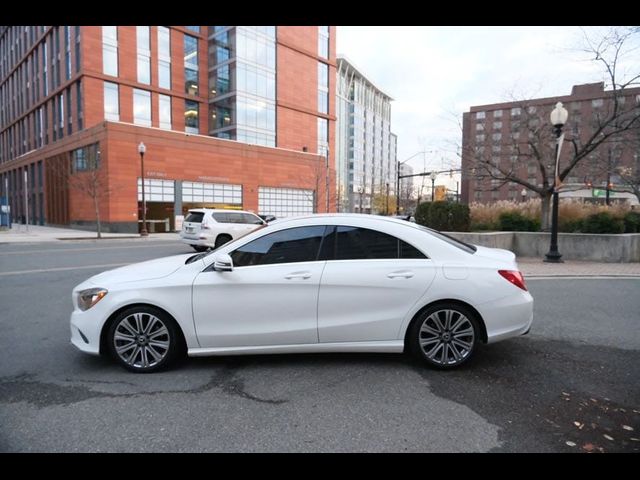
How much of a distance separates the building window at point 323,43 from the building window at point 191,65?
1636cm

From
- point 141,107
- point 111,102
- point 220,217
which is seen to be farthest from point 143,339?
point 141,107

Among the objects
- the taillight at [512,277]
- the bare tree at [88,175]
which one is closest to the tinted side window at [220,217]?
the taillight at [512,277]

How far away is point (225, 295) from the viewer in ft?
12.8

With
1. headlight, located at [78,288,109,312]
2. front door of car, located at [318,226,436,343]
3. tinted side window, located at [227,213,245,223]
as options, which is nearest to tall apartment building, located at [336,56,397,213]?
tinted side window, located at [227,213,245,223]

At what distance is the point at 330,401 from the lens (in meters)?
3.37

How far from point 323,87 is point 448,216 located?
42.9 meters

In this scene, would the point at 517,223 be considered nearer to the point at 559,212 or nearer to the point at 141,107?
the point at 559,212

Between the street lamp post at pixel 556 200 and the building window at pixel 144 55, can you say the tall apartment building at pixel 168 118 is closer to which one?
the building window at pixel 144 55

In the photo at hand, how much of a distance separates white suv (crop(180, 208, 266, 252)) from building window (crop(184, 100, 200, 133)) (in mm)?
30802

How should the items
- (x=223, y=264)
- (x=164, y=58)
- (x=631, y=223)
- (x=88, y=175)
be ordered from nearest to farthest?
(x=223, y=264) < (x=631, y=223) < (x=88, y=175) < (x=164, y=58)

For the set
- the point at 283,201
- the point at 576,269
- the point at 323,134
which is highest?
the point at 323,134
